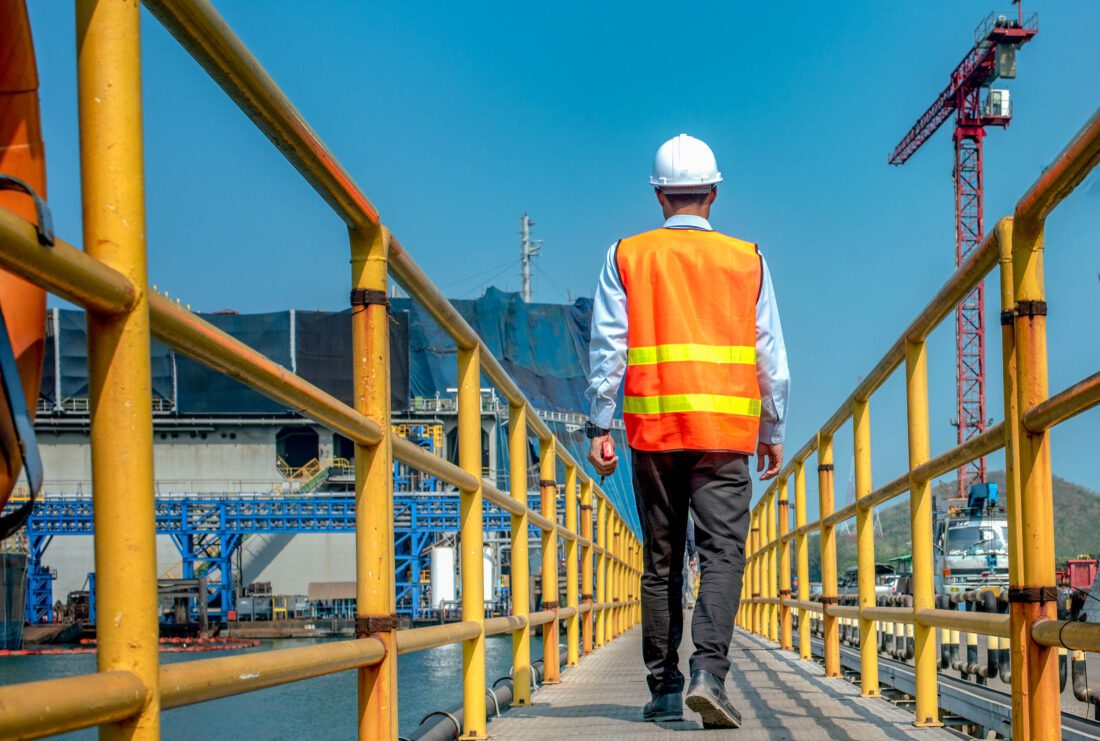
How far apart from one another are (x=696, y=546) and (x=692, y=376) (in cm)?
45

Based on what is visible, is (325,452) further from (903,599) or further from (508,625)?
(508,625)

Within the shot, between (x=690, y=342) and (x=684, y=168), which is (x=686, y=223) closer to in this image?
(x=684, y=168)

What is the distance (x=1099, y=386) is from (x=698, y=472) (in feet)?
5.61

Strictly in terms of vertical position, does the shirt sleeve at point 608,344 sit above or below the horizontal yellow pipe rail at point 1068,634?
above

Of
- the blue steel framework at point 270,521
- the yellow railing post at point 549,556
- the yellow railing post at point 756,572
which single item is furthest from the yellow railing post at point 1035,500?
the blue steel framework at point 270,521

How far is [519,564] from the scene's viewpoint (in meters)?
4.70

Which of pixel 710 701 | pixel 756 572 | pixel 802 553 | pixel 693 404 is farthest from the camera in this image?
pixel 756 572

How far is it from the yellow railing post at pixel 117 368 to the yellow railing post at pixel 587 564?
6080mm

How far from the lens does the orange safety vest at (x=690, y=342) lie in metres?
3.56

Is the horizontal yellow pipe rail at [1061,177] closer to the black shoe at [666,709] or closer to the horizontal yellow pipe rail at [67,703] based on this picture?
the horizontal yellow pipe rail at [67,703]

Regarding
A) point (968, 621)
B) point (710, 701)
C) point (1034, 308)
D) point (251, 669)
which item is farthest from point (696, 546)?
point (251, 669)

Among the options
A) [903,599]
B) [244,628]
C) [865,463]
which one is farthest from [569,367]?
[865,463]

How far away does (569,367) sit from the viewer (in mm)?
76688

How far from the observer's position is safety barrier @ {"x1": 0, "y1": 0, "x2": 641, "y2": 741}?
1.30 meters
